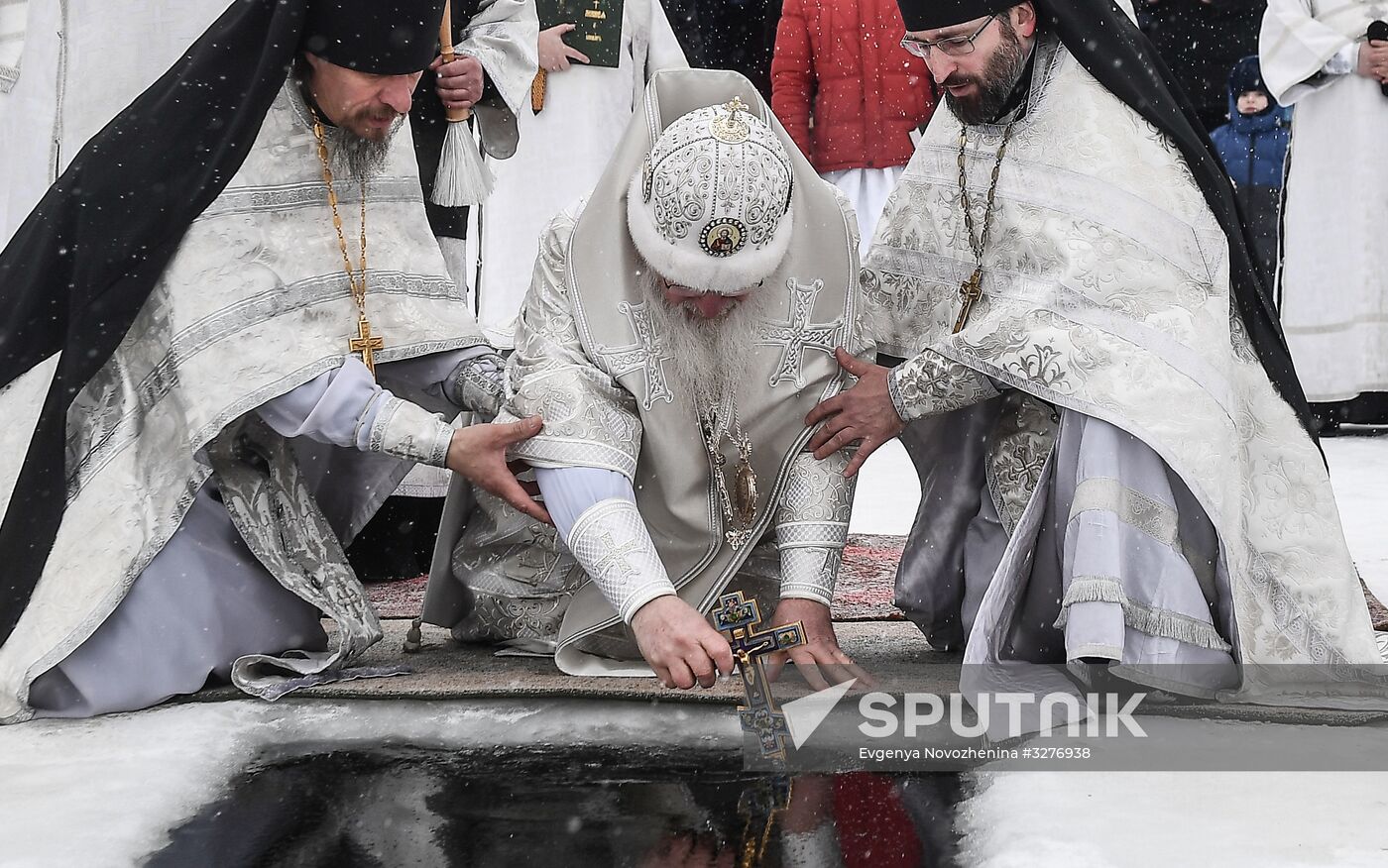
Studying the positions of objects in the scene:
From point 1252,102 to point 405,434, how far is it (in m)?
6.69

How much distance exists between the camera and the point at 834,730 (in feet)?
9.62

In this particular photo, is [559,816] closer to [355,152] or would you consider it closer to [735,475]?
[735,475]

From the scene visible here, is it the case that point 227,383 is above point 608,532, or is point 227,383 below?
above

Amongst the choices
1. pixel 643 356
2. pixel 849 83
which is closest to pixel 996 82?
pixel 643 356

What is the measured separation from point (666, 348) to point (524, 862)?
130 centimetres

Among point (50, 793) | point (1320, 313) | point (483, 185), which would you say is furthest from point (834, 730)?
point (1320, 313)

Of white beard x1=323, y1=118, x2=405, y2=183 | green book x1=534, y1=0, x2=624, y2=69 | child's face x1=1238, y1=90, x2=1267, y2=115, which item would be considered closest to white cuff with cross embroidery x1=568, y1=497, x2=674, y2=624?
white beard x1=323, y1=118, x2=405, y2=183

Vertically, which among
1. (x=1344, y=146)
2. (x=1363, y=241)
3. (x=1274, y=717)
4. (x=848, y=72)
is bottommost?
(x=1274, y=717)

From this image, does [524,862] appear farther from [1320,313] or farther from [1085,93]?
[1320,313]

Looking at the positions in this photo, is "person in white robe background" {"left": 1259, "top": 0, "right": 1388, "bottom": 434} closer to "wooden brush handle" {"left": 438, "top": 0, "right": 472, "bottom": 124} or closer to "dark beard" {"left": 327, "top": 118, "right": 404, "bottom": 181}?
"wooden brush handle" {"left": 438, "top": 0, "right": 472, "bottom": 124}

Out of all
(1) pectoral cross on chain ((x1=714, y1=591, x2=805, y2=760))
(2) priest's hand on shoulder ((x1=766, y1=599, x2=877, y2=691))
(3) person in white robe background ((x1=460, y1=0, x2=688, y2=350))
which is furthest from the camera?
(3) person in white robe background ((x1=460, y1=0, x2=688, y2=350))

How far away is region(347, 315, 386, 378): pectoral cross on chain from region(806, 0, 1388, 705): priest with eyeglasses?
40.5 inches

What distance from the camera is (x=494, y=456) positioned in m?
3.17

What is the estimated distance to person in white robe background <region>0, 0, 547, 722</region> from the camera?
3193mm
